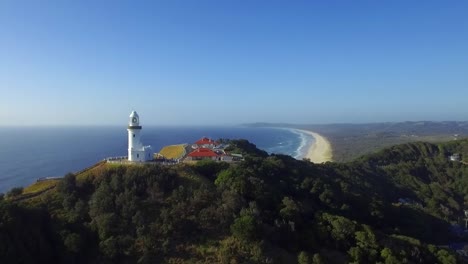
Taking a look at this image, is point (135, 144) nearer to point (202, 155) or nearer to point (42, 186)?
point (202, 155)

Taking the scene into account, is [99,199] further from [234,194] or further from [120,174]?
[234,194]

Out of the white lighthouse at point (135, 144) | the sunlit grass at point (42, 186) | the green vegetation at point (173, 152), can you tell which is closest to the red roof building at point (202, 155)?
the white lighthouse at point (135, 144)

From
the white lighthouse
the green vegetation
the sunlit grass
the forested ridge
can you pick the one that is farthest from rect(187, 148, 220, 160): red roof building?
the sunlit grass

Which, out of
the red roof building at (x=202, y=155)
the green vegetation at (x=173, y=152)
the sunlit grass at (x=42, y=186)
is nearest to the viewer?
the sunlit grass at (x=42, y=186)

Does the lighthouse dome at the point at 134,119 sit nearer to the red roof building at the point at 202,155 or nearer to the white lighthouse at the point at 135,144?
the white lighthouse at the point at 135,144

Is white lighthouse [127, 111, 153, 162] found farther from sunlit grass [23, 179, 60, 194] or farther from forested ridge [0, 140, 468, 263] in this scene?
sunlit grass [23, 179, 60, 194]

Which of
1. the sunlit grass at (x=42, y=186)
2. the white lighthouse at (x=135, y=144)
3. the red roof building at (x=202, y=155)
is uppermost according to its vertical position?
the white lighthouse at (x=135, y=144)
